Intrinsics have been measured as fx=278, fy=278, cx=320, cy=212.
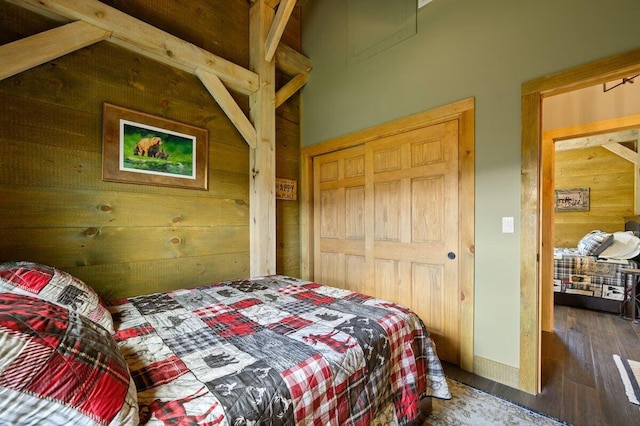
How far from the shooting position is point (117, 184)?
2066mm

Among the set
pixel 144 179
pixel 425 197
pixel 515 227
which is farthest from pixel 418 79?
pixel 144 179

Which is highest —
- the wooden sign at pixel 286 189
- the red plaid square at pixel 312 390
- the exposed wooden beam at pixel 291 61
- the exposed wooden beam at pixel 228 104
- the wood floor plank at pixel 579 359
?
the exposed wooden beam at pixel 291 61

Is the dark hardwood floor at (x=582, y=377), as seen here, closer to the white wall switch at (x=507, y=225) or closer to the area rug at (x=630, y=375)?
the area rug at (x=630, y=375)

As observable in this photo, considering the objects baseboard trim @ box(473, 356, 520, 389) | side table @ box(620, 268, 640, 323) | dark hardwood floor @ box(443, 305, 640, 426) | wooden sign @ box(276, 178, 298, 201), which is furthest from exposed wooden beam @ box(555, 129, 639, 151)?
wooden sign @ box(276, 178, 298, 201)

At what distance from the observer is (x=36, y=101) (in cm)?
177

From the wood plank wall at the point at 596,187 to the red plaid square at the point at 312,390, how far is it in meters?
7.03

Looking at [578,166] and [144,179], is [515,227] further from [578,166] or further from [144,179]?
[578,166]

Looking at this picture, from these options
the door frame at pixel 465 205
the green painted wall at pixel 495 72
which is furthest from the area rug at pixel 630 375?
the door frame at pixel 465 205

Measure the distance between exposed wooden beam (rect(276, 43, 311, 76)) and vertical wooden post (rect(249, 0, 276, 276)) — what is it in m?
0.24

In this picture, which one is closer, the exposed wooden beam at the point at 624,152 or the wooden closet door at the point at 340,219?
the wooden closet door at the point at 340,219

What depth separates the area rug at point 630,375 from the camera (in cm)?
180

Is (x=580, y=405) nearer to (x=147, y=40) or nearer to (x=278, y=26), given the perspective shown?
(x=278, y=26)

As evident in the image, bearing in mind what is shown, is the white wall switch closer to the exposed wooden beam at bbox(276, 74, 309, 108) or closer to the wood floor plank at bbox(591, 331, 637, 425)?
the wood floor plank at bbox(591, 331, 637, 425)

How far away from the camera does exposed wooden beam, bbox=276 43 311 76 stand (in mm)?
3053
